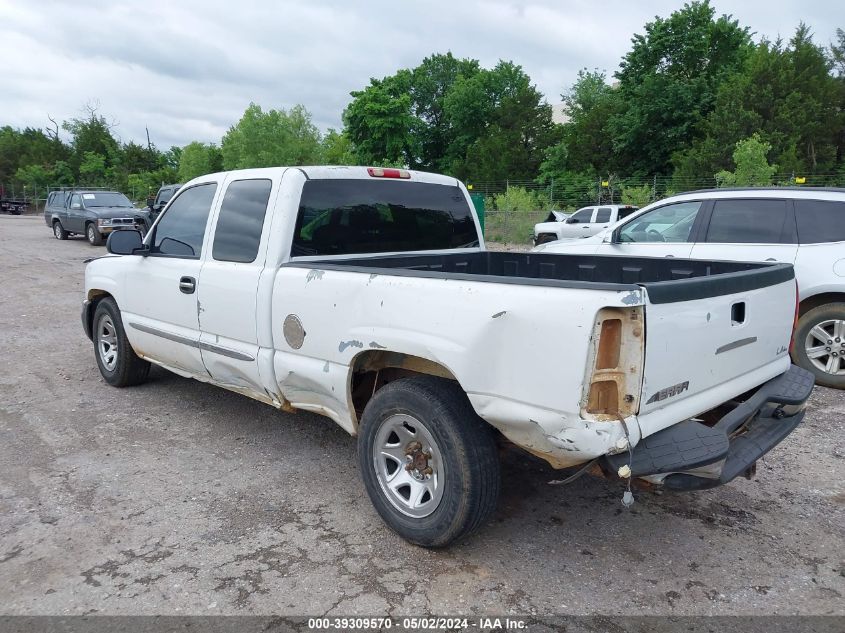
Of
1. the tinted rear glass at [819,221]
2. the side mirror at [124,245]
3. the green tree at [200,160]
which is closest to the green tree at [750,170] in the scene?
the tinted rear glass at [819,221]

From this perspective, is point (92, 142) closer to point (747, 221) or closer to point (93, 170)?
point (93, 170)

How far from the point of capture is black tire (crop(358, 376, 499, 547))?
284 cm

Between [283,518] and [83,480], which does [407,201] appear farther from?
[83,480]

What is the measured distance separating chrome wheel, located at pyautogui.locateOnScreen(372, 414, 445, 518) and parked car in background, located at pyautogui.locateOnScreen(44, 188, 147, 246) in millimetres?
18790

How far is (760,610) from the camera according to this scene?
2.69m

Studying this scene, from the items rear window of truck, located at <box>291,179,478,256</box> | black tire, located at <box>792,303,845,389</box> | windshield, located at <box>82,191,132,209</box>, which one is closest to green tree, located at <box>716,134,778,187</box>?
black tire, located at <box>792,303,845,389</box>

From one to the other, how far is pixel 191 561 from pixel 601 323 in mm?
2205

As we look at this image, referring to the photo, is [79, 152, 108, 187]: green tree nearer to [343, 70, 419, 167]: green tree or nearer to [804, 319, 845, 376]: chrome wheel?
[343, 70, 419, 167]: green tree

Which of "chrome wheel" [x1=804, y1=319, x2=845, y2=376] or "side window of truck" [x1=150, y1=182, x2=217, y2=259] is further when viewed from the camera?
"chrome wheel" [x1=804, y1=319, x2=845, y2=376]

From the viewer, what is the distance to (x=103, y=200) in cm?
2108

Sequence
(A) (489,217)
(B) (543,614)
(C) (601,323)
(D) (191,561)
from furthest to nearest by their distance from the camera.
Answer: (A) (489,217), (D) (191,561), (B) (543,614), (C) (601,323)

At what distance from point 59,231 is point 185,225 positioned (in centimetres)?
2143

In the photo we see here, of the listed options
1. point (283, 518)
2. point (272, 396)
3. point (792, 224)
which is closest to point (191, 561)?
point (283, 518)

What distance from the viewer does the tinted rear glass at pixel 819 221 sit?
5.92m
